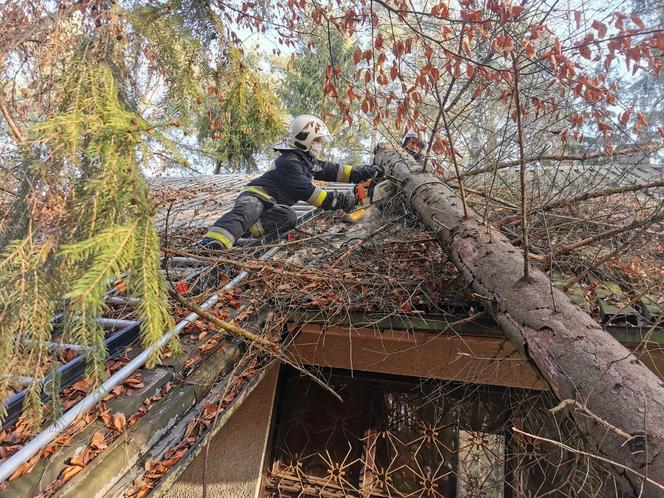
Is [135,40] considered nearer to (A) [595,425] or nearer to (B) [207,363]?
(B) [207,363]

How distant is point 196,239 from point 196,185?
4.98m

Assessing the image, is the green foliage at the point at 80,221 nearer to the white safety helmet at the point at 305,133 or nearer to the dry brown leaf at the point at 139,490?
the dry brown leaf at the point at 139,490

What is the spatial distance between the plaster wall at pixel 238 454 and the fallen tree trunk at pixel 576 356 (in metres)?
1.85

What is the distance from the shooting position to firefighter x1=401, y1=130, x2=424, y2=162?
16.7 feet

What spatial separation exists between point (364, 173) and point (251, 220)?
59.7 inches

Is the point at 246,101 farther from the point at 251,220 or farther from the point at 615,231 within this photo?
the point at 615,231

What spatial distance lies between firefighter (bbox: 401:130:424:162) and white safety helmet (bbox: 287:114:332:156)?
1.21m

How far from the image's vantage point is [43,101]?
1786 millimetres

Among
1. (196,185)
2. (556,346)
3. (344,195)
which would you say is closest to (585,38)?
(344,195)

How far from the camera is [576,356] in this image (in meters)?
1.65

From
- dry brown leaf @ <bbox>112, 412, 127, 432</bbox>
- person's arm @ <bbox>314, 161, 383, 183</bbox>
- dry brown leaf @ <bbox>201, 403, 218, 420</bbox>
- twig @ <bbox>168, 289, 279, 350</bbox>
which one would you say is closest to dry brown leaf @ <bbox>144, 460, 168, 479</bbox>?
dry brown leaf @ <bbox>112, 412, 127, 432</bbox>

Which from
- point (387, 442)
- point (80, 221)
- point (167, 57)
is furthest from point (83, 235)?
point (387, 442)

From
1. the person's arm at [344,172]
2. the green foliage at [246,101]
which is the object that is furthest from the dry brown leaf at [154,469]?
the person's arm at [344,172]

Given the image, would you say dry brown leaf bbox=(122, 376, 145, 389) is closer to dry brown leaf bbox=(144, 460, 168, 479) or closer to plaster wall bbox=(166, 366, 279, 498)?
dry brown leaf bbox=(144, 460, 168, 479)
